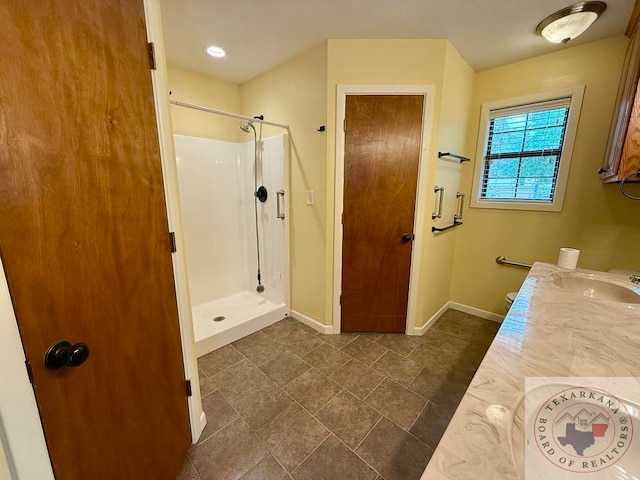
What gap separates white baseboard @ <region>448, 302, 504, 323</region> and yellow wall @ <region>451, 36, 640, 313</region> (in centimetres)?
8

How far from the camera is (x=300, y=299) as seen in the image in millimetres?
2752

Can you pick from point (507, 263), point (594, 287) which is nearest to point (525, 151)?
point (507, 263)

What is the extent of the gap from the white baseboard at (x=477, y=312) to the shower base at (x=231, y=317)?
1976 millimetres

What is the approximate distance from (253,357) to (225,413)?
21.9 inches

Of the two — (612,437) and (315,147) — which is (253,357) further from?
(612,437)

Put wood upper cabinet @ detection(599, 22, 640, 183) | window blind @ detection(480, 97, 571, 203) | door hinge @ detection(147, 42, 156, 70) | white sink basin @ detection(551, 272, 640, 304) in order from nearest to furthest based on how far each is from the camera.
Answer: door hinge @ detection(147, 42, 156, 70), wood upper cabinet @ detection(599, 22, 640, 183), white sink basin @ detection(551, 272, 640, 304), window blind @ detection(480, 97, 571, 203)

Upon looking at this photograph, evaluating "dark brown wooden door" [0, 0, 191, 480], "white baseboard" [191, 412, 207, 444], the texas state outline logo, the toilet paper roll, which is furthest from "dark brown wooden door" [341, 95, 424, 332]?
the texas state outline logo

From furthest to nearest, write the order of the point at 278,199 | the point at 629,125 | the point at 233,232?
the point at 233,232
the point at 278,199
the point at 629,125

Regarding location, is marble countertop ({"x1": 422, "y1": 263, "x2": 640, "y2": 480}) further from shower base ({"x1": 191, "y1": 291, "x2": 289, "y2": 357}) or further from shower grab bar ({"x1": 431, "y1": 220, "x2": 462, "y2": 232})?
→ shower base ({"x1": 191, "y1": 291, "x2": 289, "y2": 357})

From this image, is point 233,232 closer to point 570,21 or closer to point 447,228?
point 447,228

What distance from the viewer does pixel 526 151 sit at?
2.42 metres

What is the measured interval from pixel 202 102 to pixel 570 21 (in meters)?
3.08

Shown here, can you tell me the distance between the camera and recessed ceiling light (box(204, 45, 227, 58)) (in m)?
2.18

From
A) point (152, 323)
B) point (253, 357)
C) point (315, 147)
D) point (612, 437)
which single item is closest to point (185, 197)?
point (315, 147)
